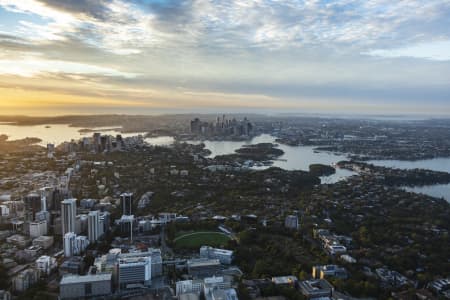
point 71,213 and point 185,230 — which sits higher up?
point 71,213

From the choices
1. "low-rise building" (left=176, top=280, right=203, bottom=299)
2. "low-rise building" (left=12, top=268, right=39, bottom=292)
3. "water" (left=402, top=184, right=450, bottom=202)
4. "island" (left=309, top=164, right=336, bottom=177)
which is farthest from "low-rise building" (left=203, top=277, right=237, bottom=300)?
"island" (left=309, top=164, right=336, bottom=177)

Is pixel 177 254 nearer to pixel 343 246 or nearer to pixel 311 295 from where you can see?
pixel 311 295

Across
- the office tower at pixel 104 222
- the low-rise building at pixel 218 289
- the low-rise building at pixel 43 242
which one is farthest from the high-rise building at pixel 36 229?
the low-rise building at pixel 218 289

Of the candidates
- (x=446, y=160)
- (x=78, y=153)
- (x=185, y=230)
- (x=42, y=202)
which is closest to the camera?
(x=185, y=230)

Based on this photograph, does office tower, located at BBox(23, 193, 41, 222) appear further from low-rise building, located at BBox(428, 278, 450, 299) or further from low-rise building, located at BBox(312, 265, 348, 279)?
low-rise building, located at BBox(428, 278, 450, 299)

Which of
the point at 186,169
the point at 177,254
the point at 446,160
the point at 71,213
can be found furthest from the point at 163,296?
Result: the point at 446,160

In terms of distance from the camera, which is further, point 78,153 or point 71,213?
point 78,153
